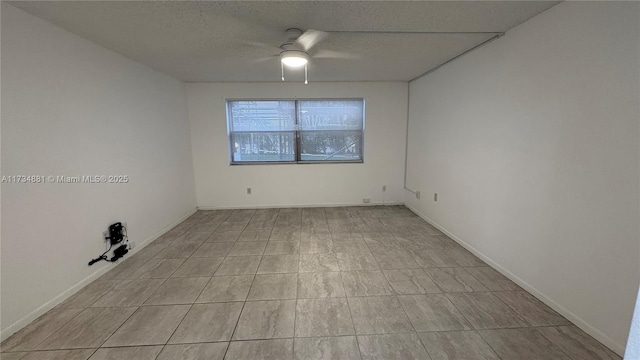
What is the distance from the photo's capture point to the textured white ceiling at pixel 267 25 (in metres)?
1.80

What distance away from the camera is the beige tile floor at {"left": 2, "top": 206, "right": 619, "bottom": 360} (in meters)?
1.59

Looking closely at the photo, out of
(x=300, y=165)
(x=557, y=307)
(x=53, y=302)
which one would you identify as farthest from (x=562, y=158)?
(x=53, y=302)

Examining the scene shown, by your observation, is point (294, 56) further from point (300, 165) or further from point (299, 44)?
point (300, 165)

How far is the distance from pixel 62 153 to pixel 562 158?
12.5 feet

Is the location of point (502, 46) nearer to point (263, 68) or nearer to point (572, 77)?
point (572, 77)

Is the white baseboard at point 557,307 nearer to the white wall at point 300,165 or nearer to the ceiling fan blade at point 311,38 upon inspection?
the white wall at point 300,165

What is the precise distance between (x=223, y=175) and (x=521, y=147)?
420 cm

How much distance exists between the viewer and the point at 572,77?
5.72 ft

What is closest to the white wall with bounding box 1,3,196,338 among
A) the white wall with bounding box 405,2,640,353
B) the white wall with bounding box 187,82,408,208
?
the white wall with bounding box 187,82,408,208

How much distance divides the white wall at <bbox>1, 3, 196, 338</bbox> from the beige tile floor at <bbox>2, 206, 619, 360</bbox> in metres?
0.29

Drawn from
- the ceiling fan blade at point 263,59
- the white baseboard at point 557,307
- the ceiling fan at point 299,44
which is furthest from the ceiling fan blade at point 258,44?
the white baseboard at point 557,307

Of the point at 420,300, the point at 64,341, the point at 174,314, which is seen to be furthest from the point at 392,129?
the point at 64,341

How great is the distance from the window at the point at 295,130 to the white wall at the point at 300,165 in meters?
0.14

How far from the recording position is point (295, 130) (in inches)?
183
